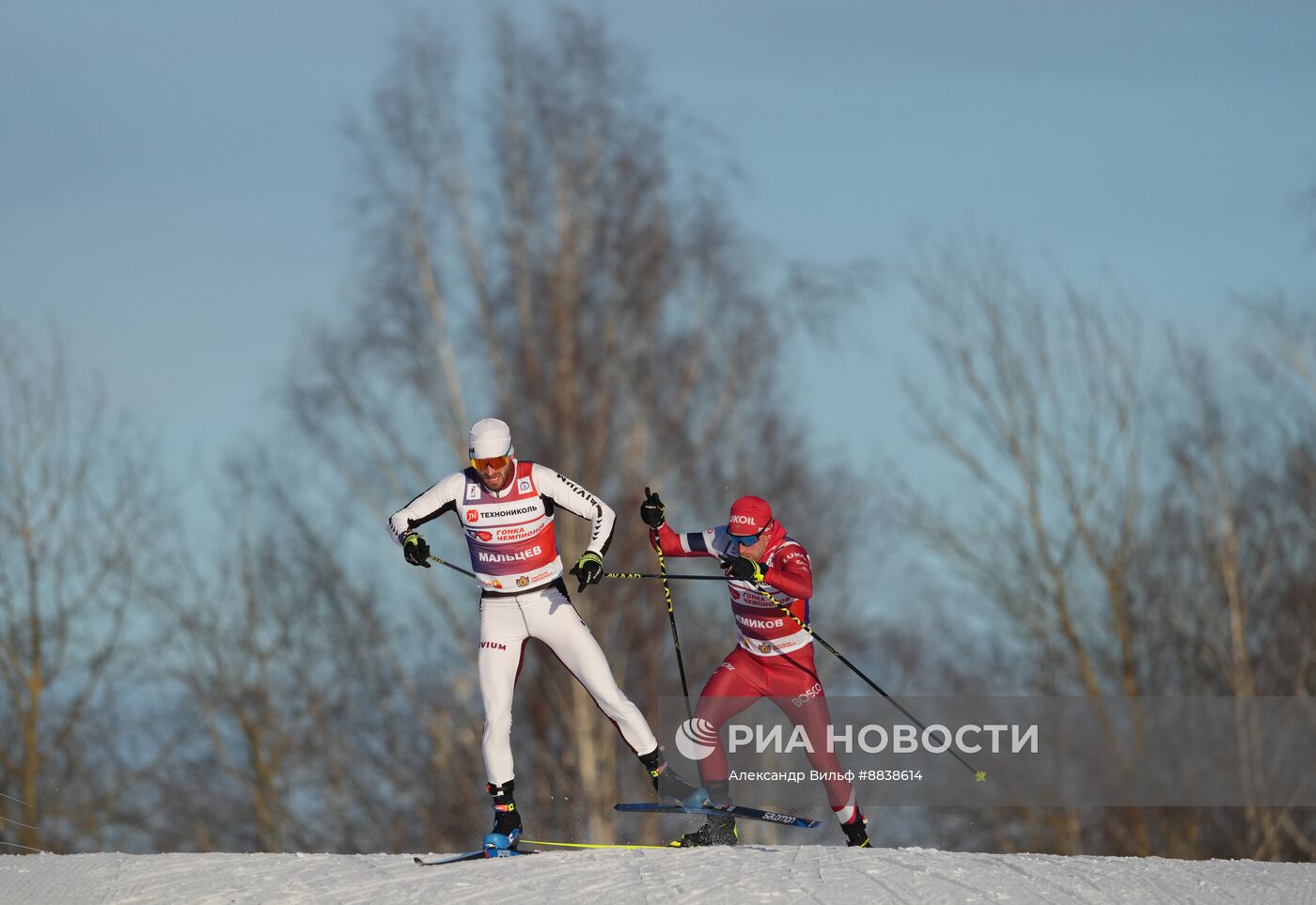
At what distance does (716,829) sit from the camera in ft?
30.3

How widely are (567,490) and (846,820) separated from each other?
2.45m

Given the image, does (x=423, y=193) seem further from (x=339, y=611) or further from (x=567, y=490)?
(x=567, y=490)

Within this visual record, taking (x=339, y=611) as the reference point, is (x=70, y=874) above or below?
below

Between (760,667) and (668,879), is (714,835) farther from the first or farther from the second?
(668,879)

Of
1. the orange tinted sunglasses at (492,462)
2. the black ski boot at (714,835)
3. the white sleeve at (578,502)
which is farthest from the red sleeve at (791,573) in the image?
the orange tinted sunglasses at (492,462)

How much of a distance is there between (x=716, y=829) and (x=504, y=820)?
1.23 metres

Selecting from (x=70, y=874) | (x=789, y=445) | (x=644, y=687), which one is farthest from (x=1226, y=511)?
(x=70, y=874)

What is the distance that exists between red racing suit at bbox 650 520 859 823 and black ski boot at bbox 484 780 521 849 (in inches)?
43.1

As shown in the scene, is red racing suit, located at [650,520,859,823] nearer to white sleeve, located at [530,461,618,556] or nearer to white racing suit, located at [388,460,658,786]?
white sleeve, located at [530,461,618,556]

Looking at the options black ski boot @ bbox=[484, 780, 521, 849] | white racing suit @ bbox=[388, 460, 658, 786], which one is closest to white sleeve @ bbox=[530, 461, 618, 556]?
white racing suit @ bbox=[388, 460, 658, 786]

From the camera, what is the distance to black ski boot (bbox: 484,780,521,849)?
8672mm

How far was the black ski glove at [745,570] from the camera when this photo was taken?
28.5 feet

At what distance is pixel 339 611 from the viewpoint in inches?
749

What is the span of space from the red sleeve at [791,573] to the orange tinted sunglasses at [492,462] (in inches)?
59.6
